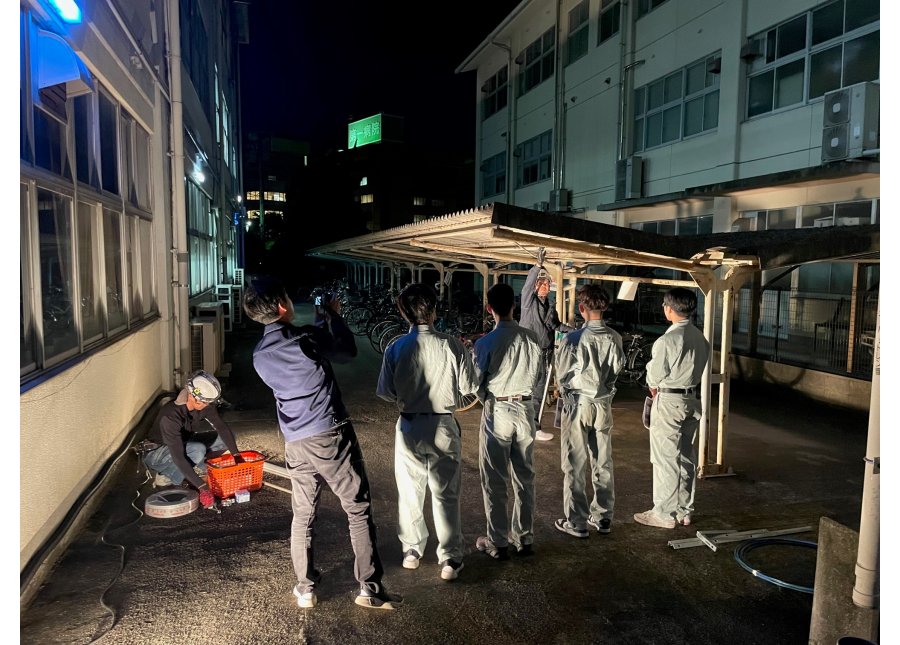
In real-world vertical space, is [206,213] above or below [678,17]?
below

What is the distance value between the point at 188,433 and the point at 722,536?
175 inches

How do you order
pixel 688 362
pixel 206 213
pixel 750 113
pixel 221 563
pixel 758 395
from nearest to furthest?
pixel 221 563
pixel 688 362
pixel 758 395
pixel 750 113
pixel 206 213

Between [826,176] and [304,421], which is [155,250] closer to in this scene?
[304,421]

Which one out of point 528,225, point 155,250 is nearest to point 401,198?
point 155,250

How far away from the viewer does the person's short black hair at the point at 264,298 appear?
127 inches

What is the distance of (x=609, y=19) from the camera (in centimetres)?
1723

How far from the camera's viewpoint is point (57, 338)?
14.4ft

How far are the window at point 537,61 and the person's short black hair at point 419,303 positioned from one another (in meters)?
19.5

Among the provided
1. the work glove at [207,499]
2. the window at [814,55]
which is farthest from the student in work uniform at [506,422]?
the window at [814,55]

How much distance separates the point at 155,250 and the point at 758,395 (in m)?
9.63

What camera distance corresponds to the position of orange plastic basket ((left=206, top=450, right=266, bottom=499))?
15.6 feet

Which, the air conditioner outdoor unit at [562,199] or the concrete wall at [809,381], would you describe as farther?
the air conditioner outdoor unit at [562,199]

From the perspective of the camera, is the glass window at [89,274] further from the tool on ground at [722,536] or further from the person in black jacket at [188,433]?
the tool on ground at [722,536]

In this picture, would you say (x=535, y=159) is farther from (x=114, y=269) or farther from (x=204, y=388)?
(x=204, y=388)
